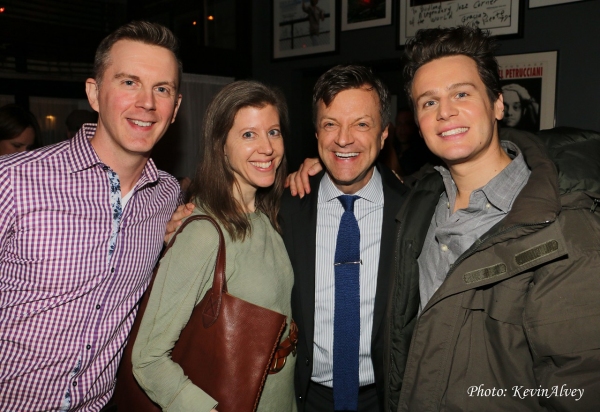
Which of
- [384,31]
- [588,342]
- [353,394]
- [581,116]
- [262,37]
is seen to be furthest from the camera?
[262,37]

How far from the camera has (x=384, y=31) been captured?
4.30 metres

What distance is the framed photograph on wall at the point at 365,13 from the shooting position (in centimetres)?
423

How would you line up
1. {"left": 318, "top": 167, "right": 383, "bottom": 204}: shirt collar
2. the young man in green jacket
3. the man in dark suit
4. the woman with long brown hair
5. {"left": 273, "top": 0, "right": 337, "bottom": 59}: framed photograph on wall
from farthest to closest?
{"left": 273, "top": 0, "right": 337, "bottom": 59}: framed photograph on wall
{"left": 318, "top": 167, "right": 383, "bottom": 204}: shirt collar
the man in dark suit
the woman with long brown hair
the young man in green jacket

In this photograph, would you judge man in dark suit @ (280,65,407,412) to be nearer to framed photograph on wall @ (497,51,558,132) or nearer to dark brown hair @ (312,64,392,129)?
dark brown hair @ (312,64,392,129)

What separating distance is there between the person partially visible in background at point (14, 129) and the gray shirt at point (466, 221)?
2.93 metres

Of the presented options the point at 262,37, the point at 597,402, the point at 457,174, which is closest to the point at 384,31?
the point at 262,37

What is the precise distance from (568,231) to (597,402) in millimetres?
478

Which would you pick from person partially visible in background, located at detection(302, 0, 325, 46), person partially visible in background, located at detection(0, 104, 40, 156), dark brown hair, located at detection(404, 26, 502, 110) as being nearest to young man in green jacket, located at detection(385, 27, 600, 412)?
dark brown hair, located at detection(404, 26, 502, 110)

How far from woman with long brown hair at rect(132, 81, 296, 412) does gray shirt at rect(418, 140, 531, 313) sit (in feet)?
1.95

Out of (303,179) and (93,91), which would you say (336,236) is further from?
(93,91)

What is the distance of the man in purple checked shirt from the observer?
1580mm

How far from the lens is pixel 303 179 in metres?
2.23

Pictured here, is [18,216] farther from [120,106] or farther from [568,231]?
[568,231]

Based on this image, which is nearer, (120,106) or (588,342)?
(588,342)
